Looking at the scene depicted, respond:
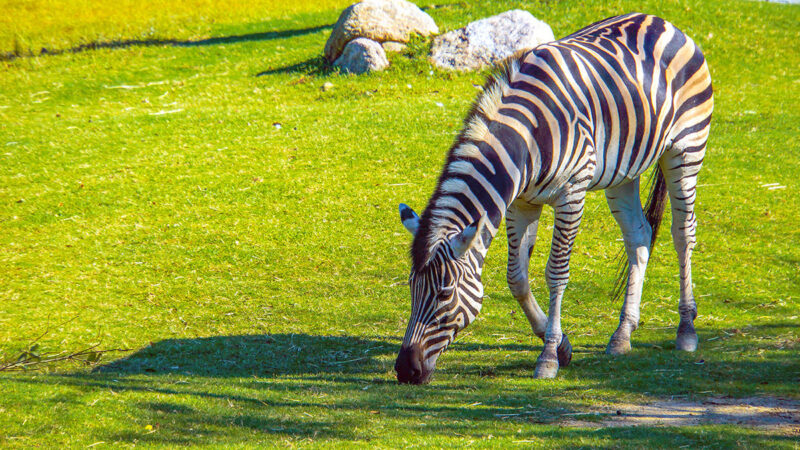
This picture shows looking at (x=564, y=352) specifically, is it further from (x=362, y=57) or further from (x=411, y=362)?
(x=362, y=57)

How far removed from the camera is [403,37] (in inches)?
714

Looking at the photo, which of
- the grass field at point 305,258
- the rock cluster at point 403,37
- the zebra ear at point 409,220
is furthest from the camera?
the rock cluster at point 403,37

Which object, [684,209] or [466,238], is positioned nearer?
[466,238]

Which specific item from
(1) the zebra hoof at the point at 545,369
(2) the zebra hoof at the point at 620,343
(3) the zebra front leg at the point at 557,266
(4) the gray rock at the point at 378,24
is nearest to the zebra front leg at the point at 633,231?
(2) the zebra hoof at the point at 620,343

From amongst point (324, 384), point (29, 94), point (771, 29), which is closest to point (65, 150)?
point (29, 94)

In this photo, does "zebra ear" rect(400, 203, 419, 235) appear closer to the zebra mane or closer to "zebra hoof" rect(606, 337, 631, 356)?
the zebra mane

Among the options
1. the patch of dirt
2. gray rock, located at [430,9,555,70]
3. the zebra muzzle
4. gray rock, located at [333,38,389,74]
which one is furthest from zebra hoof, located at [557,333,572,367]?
gray rock, located at [333,38,389,74]

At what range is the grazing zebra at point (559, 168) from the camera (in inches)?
233

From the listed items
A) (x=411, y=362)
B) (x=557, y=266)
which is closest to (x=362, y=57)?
(x=557, y=266)

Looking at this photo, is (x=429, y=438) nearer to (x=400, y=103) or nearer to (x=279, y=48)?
(x=400, y=103)

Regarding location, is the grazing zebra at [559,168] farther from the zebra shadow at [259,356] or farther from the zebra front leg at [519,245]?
the zebra shadow at [259,356]

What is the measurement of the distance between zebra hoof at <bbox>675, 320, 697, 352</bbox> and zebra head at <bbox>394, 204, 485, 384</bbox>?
2728 millimetres

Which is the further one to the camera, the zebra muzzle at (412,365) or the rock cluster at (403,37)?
the rock cluster at (403,37)

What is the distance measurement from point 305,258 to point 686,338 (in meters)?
5.10
